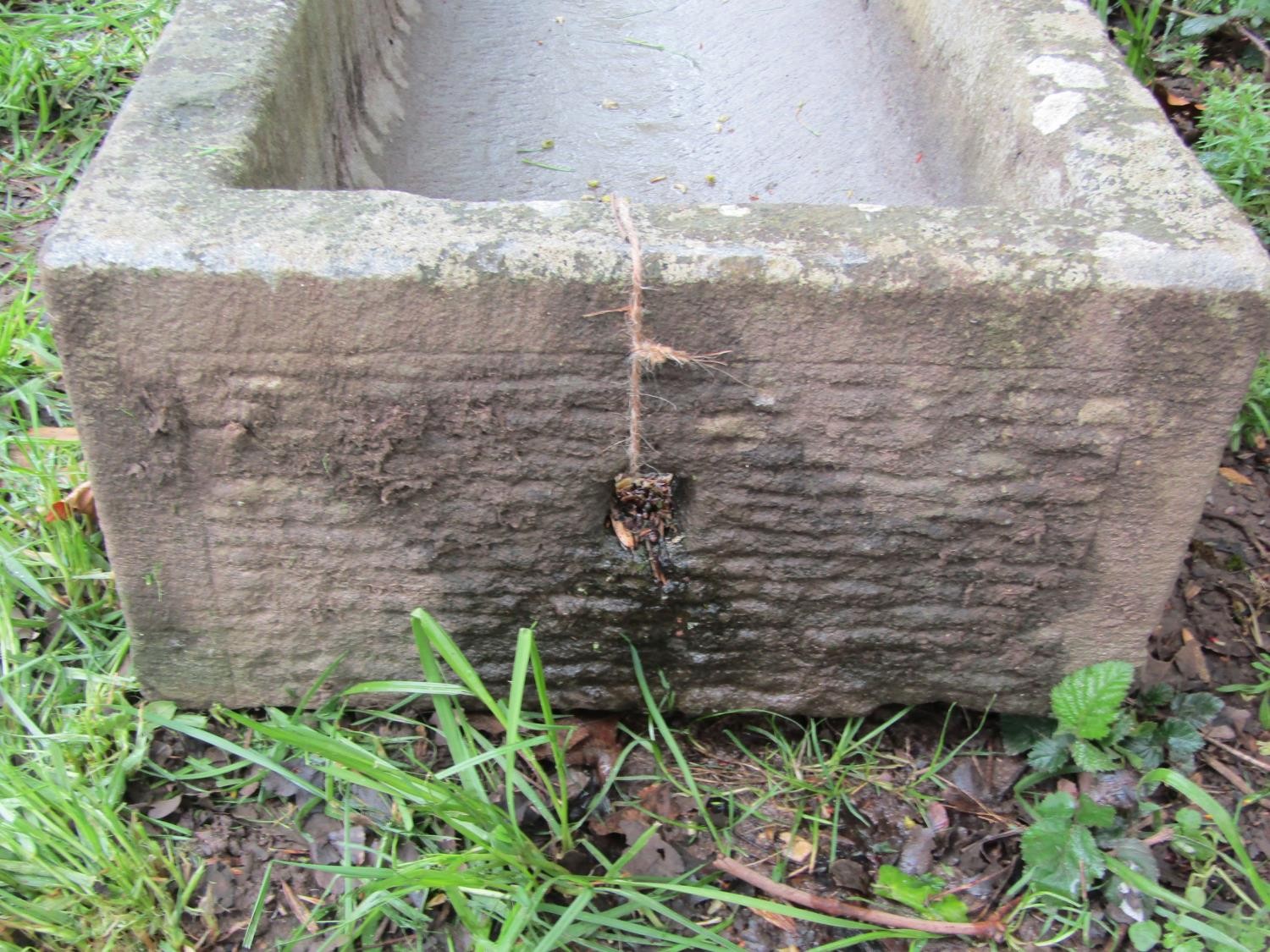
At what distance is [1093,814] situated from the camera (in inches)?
62.3

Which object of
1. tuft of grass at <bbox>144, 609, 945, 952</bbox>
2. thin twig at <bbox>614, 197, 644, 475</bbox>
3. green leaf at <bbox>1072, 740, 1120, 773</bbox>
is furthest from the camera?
green leaf at <bbox>1072, 740, 1120, 773</bbox>

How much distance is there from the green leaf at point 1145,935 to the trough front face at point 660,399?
34cm

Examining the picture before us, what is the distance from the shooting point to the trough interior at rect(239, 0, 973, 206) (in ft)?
6.79

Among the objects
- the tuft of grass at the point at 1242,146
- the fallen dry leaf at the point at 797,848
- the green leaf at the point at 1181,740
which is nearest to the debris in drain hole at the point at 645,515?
the fallen dry leaf at the point at 797,848

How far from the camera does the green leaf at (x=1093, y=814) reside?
157 centimetres

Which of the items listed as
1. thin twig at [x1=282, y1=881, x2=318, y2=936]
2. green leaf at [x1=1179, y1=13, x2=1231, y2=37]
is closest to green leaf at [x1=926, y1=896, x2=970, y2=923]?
thin twig at [x1=282, y1=881, x2=318, y2=936]

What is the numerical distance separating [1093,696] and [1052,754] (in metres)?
0.14

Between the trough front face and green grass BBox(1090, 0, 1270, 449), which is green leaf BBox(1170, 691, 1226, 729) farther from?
green grass BBox(1090, 0, 1270, 449)

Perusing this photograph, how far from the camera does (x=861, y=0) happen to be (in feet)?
8.26

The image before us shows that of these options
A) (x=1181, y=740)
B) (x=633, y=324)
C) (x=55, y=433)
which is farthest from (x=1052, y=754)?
(x=55, y=433)

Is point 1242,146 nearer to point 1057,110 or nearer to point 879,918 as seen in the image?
point 1057,110

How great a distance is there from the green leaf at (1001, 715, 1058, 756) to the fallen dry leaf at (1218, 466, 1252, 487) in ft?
2.87

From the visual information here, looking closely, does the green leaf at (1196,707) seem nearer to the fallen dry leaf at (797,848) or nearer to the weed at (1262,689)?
the weed at (1262,689)

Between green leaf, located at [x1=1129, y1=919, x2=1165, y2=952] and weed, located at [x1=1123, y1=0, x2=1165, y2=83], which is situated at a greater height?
weed, located at [x1=1123, y1=0, x2=1165, y2=83]
